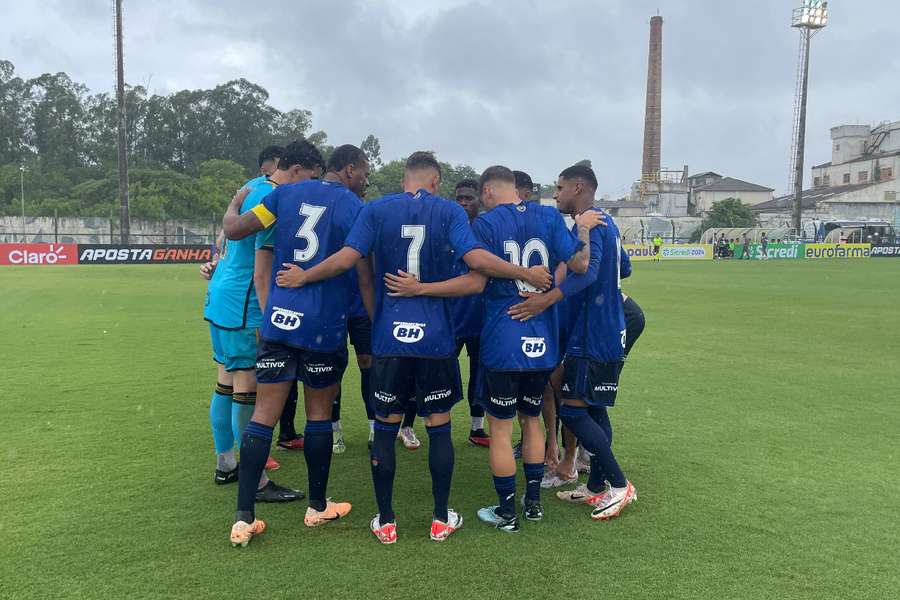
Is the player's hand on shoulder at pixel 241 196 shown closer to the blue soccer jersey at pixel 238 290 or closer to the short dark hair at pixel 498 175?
the blue soccer jersey at pixel 238 290

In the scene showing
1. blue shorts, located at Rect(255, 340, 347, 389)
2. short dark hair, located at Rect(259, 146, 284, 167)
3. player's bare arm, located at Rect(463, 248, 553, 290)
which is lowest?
blue shorts, located at Rect(255, 340, 347, 389)

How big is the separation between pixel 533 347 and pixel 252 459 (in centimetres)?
171

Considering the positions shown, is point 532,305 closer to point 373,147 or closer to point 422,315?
point 422,315

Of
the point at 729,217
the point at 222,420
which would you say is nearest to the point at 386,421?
the point at 222,420

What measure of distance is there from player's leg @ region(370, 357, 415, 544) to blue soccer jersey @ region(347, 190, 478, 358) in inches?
3.9

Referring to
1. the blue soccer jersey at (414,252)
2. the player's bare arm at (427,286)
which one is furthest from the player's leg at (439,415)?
the player's bare arm at (427,286)

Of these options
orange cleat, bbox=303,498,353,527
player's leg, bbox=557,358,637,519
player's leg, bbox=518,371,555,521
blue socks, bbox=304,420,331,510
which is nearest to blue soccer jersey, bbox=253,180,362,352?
blue socks, bbox=304,420,331,510

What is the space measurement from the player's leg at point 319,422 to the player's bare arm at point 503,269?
956 millimetres

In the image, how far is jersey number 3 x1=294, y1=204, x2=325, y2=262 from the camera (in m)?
3.67

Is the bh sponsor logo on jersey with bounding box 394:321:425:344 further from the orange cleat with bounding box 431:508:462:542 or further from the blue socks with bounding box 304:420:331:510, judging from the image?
the orange cleat with bounding box 431:508:462:542

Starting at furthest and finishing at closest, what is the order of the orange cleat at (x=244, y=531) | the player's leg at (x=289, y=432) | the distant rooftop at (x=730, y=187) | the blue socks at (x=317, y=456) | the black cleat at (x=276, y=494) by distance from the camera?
the distant rooftop at (x=730, y=187)
the player's leg at (x=289, y=432)
the black cleat at (x=276, y=494)
the blue socks at (x=317, y=456)
the orange cleat at (x=244, y=531)

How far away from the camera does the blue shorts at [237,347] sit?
4180 mm

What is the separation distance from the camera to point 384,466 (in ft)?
11.8

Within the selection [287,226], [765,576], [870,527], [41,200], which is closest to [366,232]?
[287,226]
